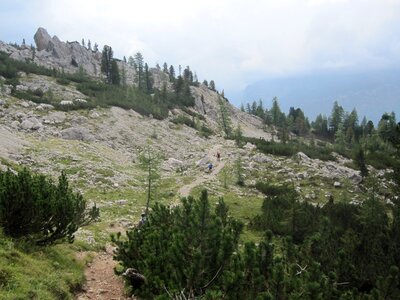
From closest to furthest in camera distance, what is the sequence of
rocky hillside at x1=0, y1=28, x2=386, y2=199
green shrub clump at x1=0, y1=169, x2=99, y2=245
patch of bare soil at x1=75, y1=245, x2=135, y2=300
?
green shrub clump at x1=0, y1=169, x2=99, y2=245 → patch of bare soil at x1=75, y1=245, x2=135, y2=300 → rocky hillside at x1=0, y1=28, x2=386, y2=199

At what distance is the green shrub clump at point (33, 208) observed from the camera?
12984mm

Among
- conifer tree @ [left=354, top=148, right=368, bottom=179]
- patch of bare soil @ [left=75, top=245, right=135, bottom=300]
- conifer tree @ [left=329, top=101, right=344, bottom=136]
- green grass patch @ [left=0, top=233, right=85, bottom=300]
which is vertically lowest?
patch of bare soil @ [left=75, top=245, right=135, bottom=300]

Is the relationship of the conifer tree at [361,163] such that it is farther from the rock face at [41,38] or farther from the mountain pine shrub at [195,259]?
the rock face at [41,38]

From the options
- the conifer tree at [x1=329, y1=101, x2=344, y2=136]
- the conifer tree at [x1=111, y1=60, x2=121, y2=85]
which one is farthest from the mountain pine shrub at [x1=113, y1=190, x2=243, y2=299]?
the conifer tree at [x1=329, y1=101, x2=344, y2=136]

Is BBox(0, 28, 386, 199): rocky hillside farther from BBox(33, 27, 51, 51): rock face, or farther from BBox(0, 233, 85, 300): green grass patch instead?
BBox(33, 27, 51, 51): rock face

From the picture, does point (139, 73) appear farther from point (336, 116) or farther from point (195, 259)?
point (195, 259)

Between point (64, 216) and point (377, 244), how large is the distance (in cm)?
1126

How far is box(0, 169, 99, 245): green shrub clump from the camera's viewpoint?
1298 cm

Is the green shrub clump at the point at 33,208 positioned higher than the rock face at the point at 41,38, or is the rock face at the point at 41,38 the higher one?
the rock face at the point at 41,38

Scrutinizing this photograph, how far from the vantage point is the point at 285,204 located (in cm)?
3491

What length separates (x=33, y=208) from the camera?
13172 mm

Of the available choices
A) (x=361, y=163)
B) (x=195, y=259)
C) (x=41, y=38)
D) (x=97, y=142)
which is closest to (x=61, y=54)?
(x=41, y=38)

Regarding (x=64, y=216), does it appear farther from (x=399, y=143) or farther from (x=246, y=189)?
(x=246, y=189)

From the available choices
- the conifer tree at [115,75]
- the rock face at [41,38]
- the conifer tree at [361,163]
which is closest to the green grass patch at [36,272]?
the conifer tree at [361,163]
